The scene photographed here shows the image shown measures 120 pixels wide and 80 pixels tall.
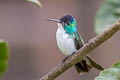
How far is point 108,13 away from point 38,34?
3.79 meters

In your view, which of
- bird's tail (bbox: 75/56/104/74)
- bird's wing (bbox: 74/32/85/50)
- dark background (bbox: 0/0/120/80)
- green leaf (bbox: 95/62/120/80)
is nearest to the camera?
green leaf (bbox: 95/62/120/80)

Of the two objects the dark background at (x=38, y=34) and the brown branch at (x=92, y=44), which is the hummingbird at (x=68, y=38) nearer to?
the brown branch at (x=92, y=44)

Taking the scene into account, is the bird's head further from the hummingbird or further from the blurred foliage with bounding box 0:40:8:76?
the blurred foliage with bounding box 0:40:8:76

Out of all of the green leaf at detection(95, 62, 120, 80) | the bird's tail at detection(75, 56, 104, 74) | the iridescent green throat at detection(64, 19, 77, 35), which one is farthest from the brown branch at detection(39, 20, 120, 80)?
A: the iridescent green throat at detection(64, 19, 77, 35)

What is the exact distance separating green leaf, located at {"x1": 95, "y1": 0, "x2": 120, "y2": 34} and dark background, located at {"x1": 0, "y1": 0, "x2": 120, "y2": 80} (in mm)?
3544

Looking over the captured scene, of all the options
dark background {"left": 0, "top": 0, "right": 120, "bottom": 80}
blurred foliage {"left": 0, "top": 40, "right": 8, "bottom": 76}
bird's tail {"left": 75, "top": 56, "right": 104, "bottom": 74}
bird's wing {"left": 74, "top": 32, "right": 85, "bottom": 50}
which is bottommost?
bird's tail {"left": 75, "top": 56, "right": 104, "bottom": 74}

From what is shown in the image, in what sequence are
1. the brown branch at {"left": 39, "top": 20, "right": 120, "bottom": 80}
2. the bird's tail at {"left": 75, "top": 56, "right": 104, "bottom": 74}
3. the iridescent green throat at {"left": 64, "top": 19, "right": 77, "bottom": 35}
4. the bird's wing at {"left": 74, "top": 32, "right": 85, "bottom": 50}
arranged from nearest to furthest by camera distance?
the brown branch at {"left": 39, "top": 20, "right": 120, "bottom": 80} < the bird's tail at {"left": 75, "top": 56, "right": 104, "bottom": 74} < the bird's wing at {"left": 74, "top": 32, "right": 85, "bottom": 50} < the iridescent green throat at {"left": 64, "top": 19, "right": 77, "bottom": 35}

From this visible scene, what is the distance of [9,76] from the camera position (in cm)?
627

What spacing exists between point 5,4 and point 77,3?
1036 millimetres

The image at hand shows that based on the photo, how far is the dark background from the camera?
6.14 meters

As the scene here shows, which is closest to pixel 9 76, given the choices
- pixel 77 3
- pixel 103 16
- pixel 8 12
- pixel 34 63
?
pixel 34 63

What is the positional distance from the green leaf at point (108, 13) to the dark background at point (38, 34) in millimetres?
3544

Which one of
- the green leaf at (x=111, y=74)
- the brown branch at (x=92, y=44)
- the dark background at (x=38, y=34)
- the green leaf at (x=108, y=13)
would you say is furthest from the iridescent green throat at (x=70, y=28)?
the dark background at (x=38, y=34)

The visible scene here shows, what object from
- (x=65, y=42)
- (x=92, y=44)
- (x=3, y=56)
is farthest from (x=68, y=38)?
(x=3, y=56)
